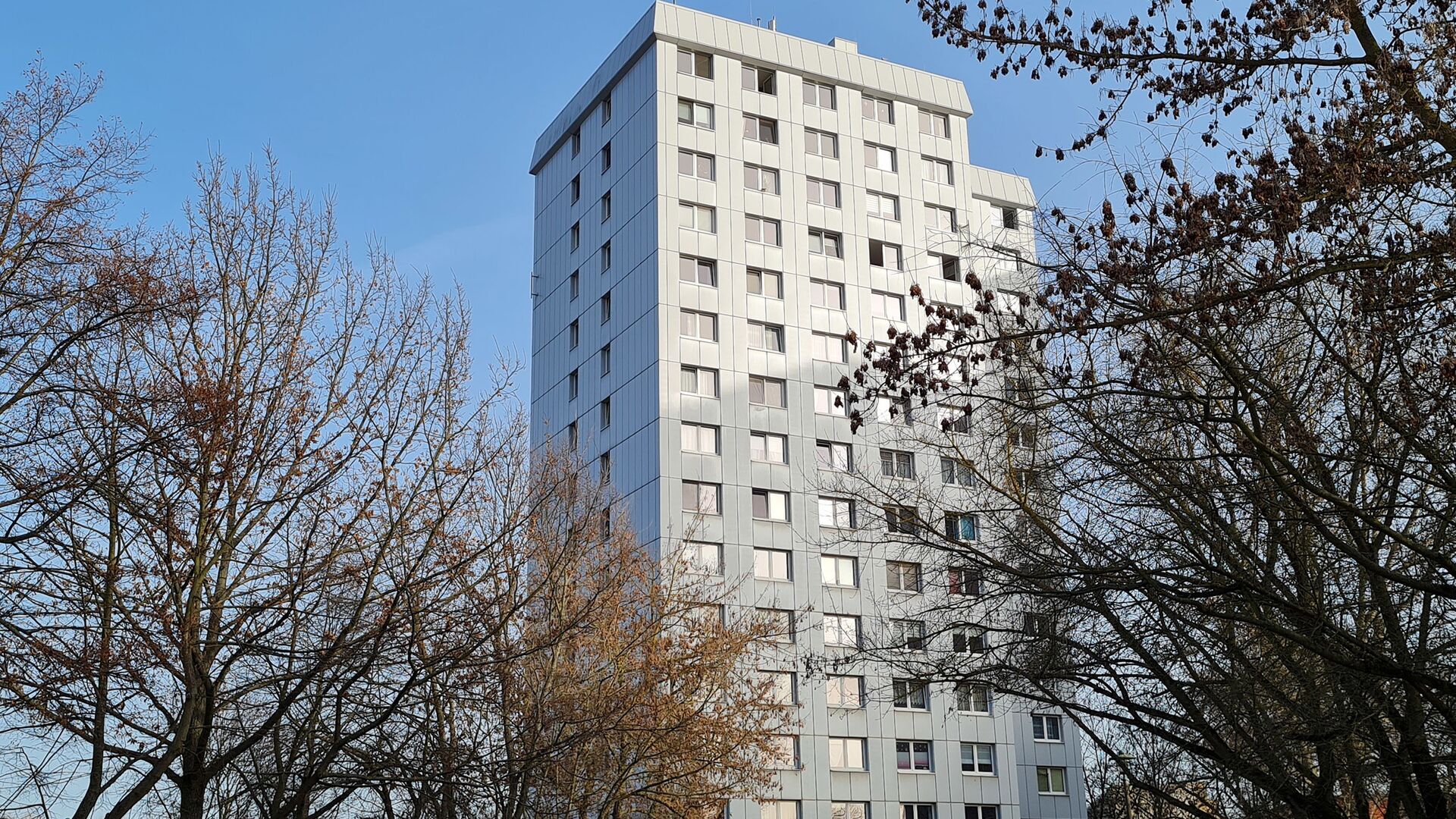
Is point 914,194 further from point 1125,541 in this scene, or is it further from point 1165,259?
point 1165,259

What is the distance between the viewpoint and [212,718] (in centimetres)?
1295

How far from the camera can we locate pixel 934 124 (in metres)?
64.1

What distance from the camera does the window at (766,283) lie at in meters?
56.7

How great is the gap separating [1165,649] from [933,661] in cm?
280

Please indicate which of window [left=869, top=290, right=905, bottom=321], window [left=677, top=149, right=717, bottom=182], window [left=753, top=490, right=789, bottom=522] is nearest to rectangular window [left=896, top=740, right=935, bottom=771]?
window [left=753, top=490, right=789, bottom=522]

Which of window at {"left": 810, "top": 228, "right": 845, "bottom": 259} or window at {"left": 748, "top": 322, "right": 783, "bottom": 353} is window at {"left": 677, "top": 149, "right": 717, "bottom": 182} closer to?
window at {"left": 810, "top": 228, "right": 845, "bottom": 259}

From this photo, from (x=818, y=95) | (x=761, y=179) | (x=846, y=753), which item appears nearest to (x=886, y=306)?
(x=761, y=179)

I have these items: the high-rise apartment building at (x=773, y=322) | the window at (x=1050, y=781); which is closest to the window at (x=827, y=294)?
the high-rise apartment building at (x=773, y=322)

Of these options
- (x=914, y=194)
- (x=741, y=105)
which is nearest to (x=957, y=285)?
(x=914, y=194)

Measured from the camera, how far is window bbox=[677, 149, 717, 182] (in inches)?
2228

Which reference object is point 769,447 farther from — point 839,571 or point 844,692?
point 844,692

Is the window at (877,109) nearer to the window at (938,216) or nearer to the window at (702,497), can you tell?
the window at (938,216)

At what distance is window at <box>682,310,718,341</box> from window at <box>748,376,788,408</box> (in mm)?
2263

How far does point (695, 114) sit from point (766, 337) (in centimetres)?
962
